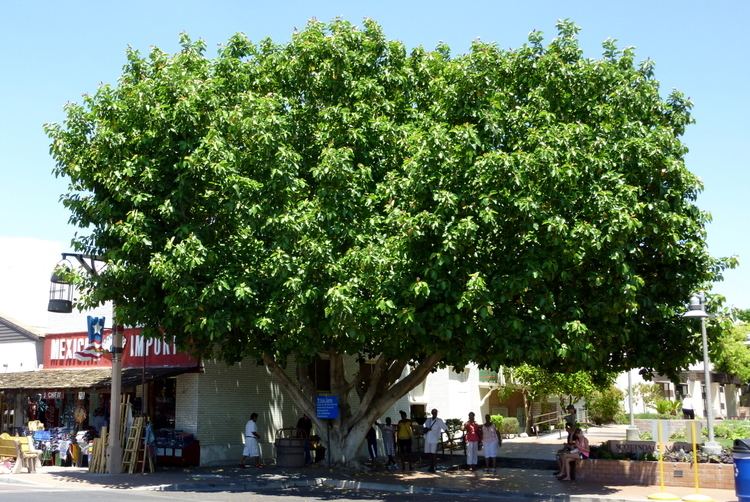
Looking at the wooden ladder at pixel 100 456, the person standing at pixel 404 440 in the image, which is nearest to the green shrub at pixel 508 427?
the person standing at pixel 404 440

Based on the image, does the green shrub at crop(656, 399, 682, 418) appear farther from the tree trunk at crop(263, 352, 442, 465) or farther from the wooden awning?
the wooden awning

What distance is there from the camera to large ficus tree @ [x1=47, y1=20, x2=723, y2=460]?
15492 millimetres

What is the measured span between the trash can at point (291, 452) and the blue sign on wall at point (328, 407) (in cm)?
285

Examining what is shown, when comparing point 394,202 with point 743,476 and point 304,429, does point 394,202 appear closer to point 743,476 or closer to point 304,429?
point 743,476

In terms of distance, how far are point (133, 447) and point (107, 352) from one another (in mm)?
2747

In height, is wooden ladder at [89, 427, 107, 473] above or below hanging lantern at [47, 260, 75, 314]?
below

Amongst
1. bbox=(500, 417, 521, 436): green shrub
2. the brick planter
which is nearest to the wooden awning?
the brick planter

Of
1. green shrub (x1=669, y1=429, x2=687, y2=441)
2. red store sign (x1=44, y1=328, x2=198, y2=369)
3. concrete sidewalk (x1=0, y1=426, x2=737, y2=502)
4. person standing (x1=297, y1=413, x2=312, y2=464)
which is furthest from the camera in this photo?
person standing (x1=297, y1=413, x2=312, y2=464)

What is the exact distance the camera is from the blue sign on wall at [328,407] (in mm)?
21094

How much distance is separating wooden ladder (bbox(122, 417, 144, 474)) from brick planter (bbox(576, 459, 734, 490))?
11663 millimetres

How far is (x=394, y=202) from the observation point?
Result: 1722 centimetres

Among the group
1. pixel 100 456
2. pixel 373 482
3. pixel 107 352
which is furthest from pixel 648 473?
pixel 107 352

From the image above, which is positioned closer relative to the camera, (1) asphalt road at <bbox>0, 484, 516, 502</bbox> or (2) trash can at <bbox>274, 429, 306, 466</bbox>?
(1) asphalt road at <bbox>0, 484, 516, 502</bbox>

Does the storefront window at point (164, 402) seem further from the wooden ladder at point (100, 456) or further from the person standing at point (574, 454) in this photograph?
the person standing at point (574, 454)
